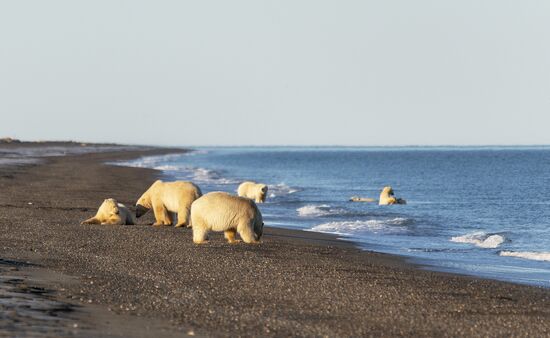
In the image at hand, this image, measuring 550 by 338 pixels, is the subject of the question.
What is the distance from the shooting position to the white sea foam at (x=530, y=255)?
21.7 m

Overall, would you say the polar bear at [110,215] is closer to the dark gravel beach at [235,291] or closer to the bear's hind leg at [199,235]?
the dark gravel beach at [235,291]

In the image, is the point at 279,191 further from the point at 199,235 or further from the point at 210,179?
the point at 199,235

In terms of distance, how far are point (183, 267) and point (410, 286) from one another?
463 cm

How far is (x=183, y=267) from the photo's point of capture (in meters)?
16.4

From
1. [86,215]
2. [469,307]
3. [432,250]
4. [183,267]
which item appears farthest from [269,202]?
[469,307]

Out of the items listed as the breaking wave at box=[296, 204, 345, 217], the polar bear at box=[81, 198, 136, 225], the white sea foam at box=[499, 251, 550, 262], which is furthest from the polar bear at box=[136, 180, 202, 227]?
the breaking wave at box=[296, 204, 345, 217]

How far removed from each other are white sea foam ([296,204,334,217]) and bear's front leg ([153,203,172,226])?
1072 centimetres

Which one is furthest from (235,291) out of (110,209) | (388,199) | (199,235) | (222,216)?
(388,199)

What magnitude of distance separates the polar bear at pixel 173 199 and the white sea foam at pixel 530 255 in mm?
9230

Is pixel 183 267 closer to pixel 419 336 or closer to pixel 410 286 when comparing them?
pixel 410 286

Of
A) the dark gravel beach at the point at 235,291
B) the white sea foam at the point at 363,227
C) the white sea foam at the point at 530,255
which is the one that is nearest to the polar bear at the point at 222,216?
the dark gravel beach at the point at 235,291

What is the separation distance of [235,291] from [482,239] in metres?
14.6

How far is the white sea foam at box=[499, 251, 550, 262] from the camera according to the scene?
21.7 meters

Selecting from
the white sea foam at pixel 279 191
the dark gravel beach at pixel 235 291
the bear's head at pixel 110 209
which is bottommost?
the white sea foam at pixel 279 191
